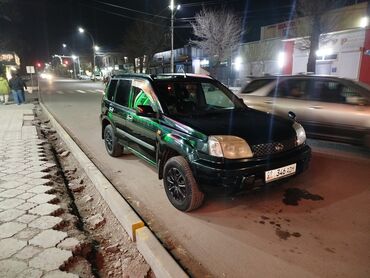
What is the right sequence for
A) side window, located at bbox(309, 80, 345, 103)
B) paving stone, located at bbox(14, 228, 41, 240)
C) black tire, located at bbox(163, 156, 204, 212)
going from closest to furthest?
paving stone, located at bbox(14, 228, 41, 240), black tire, located at bbox(163, 156, 204, 212), side window, located at bbox(309, 80, 345, 103)

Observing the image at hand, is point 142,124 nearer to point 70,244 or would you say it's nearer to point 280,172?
point 70,244

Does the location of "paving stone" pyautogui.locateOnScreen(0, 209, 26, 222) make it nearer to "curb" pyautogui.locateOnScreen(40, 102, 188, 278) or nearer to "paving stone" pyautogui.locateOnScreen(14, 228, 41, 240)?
"paving stone" pyautogui.locateOnScreen(14, 228, 41, 240)

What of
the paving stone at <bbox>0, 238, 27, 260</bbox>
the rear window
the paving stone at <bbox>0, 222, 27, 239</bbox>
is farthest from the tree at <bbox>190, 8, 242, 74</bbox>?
the paving stone at <bbox>0, 238, 27, 260</bbox>

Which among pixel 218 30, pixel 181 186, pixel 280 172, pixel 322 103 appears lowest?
pixel 181 186

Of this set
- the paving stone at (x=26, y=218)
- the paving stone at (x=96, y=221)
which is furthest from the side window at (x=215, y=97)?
the paving stone at (x=26, y=218)

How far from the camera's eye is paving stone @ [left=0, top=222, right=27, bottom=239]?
9.98 ft

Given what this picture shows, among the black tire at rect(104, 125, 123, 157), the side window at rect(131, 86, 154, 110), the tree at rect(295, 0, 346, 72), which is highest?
the tree at rect(295, 0, 346, 72)

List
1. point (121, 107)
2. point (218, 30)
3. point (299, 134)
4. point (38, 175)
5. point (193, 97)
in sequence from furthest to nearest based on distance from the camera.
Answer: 1. point (218, 30)
2. point (121, 107)
3. point (38, 175)
4. point (193, 97)
5. point (299, 134)

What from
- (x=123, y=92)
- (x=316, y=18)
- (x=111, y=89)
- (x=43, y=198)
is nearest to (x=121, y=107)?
(x=123, y=92)

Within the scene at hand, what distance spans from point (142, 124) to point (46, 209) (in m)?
1.79

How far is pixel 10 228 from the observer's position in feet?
10.4

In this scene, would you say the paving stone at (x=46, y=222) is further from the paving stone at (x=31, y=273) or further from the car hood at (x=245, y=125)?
the car hood at (x=245, y=125)

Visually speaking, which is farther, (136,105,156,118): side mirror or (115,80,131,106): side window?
(115,80,131,106): side window

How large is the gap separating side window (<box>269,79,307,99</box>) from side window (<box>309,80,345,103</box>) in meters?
0.19
